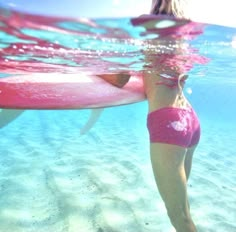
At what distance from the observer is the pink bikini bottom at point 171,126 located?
350 cm

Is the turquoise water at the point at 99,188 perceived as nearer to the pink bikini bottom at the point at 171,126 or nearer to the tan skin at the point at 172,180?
the pink bikini bottom at the point at 171,126

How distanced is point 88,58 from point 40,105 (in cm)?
142

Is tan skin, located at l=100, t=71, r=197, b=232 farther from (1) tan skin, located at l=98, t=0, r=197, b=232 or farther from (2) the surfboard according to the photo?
(2) the surfboard

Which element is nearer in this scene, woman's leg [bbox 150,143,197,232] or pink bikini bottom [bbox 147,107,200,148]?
woman's leg [bbox 150,143,197,232]

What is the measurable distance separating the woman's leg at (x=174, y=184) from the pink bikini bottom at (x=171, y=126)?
9 centimetres

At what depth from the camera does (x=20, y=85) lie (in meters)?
4.87

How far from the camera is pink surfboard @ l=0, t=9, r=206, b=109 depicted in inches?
140

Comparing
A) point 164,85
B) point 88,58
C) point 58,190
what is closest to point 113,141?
point 58,190

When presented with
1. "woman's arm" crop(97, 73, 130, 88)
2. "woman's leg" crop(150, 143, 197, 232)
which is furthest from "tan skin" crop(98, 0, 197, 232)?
"woman's arm" crop(97, 73, 130, 88)

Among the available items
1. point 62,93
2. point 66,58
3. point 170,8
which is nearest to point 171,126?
point 170,8

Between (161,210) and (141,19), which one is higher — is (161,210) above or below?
below

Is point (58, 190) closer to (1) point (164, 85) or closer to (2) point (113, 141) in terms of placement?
(1) point (164, 85)

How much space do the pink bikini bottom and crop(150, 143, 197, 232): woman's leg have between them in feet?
0.31

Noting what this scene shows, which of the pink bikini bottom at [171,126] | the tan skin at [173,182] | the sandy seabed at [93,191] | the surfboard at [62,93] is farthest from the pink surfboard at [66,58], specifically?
the sandy seabed at [93,191]
